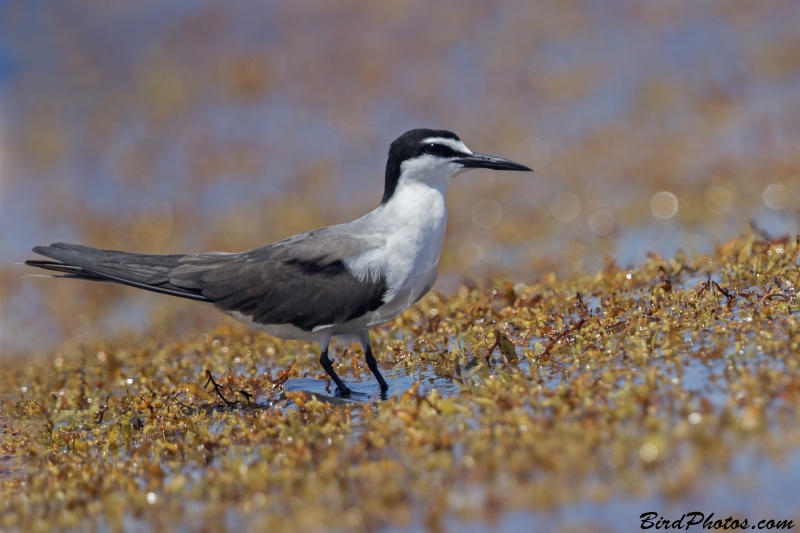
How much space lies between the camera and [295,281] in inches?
268

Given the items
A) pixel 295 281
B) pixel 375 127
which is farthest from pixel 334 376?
pixel 375 127

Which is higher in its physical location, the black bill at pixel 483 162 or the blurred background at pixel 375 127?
the blurred background at pixel 375 127

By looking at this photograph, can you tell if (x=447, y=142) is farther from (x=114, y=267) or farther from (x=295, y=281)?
(x=114, y=267)

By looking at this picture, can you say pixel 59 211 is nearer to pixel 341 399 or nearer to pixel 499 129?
pixel 499 129

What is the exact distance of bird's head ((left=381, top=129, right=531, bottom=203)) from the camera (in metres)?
7.02

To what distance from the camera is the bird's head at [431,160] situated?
7.02 metres

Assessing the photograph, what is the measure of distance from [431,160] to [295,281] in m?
1.38

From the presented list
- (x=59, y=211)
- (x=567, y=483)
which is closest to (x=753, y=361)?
(x=567, y=483)

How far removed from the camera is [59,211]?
16562 mm

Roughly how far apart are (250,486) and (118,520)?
707 millimetres

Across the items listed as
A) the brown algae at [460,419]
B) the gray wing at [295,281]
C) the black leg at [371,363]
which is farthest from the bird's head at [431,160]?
the brown algae at [460,419]

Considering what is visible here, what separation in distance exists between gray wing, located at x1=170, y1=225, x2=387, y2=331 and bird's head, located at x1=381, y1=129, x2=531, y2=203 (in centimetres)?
62

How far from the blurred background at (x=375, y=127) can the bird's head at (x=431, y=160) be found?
14.1 ft

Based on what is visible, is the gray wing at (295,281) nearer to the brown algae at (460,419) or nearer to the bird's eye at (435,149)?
the brown algae at (460,419)
